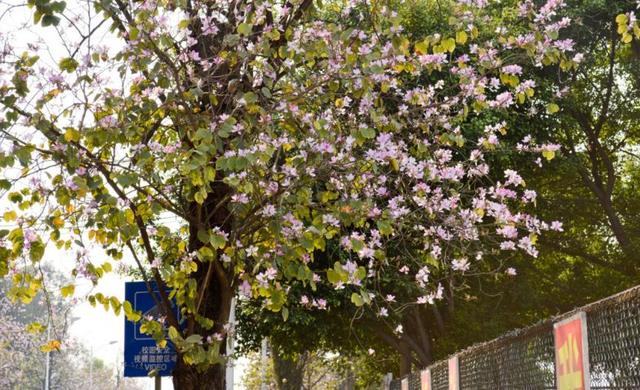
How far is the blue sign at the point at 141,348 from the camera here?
37.5 ft

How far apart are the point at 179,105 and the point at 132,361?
161 inches

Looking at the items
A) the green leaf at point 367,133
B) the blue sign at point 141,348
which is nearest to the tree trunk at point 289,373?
the blue sign at point 141,348

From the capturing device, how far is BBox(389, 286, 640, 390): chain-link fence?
539cm

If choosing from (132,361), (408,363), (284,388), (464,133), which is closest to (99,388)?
(284,388)

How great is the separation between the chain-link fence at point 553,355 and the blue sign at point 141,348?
9.68 feet

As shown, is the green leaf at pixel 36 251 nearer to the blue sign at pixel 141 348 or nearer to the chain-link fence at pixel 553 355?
the chain-link fence at pixel 553 355

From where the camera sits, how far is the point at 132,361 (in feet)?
38.4

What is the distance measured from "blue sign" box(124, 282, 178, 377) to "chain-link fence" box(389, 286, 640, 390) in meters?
2.95

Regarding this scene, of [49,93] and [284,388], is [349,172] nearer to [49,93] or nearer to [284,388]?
[49,93]

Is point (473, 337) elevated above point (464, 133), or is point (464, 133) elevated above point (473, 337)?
point (464, 133)

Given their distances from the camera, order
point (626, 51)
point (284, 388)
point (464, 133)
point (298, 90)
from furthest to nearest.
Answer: point (284, 388) → point (626, 51) → point (464, 133) → point (298, 90)

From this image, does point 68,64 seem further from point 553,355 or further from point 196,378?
point 553,355

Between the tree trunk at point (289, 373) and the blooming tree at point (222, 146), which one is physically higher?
the tree trunk at point (289, 373)

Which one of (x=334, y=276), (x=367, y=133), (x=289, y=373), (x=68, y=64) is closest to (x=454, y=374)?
(x=334, y=276)
